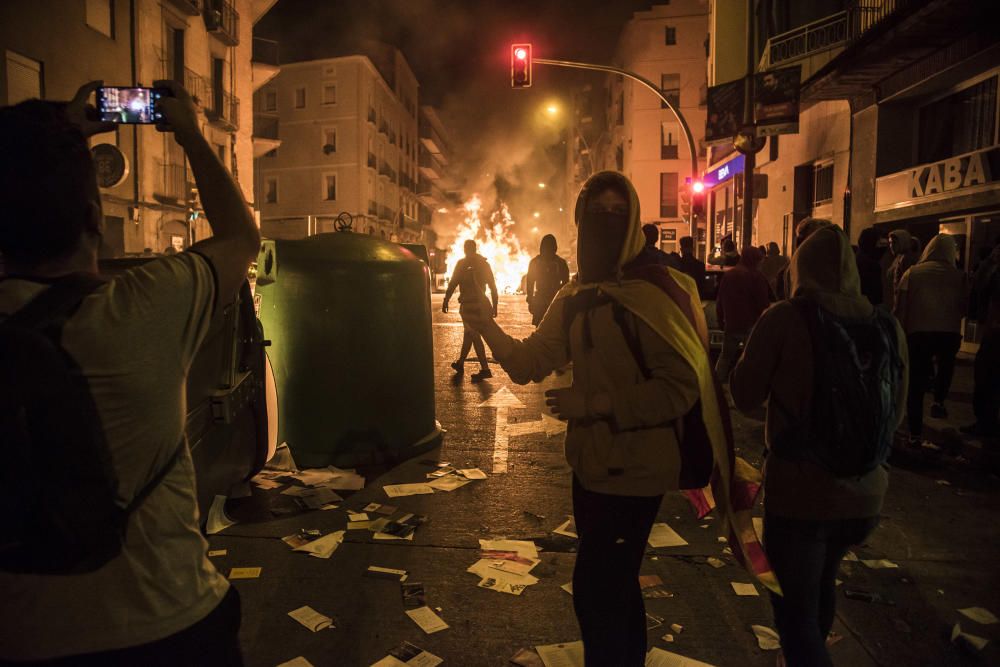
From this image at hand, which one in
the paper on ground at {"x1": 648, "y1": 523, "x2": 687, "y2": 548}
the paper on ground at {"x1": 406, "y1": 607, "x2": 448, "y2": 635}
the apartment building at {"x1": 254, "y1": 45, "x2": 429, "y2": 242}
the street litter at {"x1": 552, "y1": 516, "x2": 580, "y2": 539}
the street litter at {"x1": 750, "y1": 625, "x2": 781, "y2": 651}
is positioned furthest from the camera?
the apartment building at {"x1": 254, "y1": 45, "x2": 429, "y2": 242}

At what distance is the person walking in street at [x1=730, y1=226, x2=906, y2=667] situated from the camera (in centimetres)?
253

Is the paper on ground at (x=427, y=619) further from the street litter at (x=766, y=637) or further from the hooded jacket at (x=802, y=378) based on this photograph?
the hooded jacket at (x=802, y=378)

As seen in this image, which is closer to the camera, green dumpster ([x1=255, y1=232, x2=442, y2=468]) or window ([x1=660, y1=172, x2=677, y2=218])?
green dumpster ([x1=255, y1=232, x2=442, y2=468])

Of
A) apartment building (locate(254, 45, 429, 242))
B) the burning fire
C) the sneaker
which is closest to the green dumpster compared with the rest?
the sneaker

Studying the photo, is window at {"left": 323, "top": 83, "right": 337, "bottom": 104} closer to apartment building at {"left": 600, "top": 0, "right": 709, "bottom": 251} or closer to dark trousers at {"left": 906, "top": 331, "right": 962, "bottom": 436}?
apartment building at {"left": 600, "top": 0, "right": 709, "bottom": 251}

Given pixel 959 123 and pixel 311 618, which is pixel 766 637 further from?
pixel 959 123

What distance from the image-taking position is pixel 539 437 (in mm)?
7449

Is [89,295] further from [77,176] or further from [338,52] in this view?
[338,52]

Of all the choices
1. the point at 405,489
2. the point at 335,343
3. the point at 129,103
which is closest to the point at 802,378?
the point at 129,103

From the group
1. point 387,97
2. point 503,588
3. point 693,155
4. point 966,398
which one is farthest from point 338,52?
point 503,588

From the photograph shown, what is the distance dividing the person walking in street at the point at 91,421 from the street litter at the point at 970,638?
3434mm

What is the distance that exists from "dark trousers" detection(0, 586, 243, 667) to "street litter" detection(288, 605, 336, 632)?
78.1 inches

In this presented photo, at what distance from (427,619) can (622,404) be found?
1.82 meters

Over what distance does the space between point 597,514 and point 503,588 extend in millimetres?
1663
